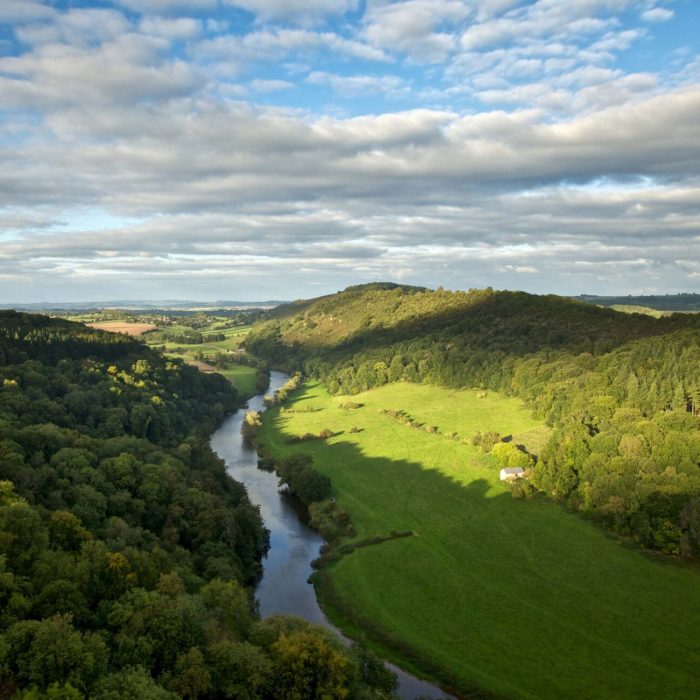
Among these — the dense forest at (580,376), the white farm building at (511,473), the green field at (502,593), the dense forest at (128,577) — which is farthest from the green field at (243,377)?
the white farm building at (511,473)

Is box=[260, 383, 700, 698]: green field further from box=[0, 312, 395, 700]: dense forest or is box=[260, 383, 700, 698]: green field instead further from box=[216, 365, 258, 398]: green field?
box=[216, 365, 258, 398]: green field

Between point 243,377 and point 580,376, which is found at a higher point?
point 580,376

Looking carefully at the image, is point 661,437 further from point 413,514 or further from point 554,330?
point 554,330

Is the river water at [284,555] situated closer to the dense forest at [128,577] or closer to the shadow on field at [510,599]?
the shadow on field at [510,599]

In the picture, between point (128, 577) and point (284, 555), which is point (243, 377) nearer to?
point (284, 555)

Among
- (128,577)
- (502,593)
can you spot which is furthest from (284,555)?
(128,577)

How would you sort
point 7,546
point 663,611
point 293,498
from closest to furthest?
point 7,546
point 663,611
point 293,498

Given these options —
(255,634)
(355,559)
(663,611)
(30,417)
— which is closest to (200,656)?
(255,634)
